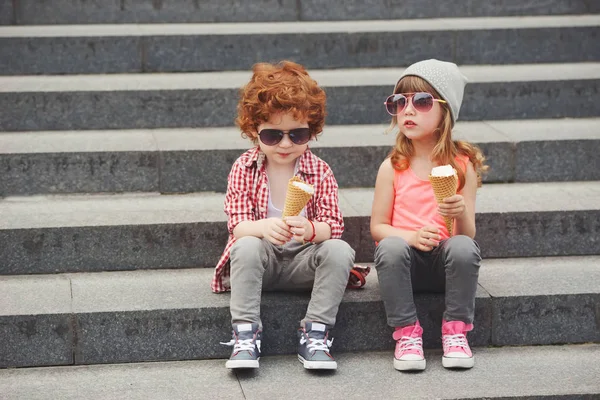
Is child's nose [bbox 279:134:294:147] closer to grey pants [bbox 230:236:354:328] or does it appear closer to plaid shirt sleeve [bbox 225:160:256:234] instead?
plaid shirt sleeve [bbox 225:160:256:234]

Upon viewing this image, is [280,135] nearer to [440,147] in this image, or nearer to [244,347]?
[440,147]

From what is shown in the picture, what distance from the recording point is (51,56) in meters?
5.93

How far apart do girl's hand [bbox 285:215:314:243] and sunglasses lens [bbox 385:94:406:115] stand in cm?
63

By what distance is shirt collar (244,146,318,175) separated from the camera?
13.5ft

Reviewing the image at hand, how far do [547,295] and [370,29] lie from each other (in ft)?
8.66

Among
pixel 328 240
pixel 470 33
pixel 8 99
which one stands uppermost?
pixel 470 33

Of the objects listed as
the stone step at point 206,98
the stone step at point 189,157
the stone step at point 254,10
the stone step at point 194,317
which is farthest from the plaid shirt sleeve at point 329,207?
the stone step at point 254,10

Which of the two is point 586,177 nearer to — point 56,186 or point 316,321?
point 316,321

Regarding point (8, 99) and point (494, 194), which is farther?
point (8, 99)

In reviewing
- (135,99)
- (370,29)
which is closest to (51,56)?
(135,99)

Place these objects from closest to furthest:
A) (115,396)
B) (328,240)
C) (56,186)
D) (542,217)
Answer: (115,396), (328,240), (542,217), (56,186)

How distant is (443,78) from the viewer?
13.3 feet

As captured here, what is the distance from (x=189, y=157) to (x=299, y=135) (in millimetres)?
1117

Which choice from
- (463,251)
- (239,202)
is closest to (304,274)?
(239,202)
